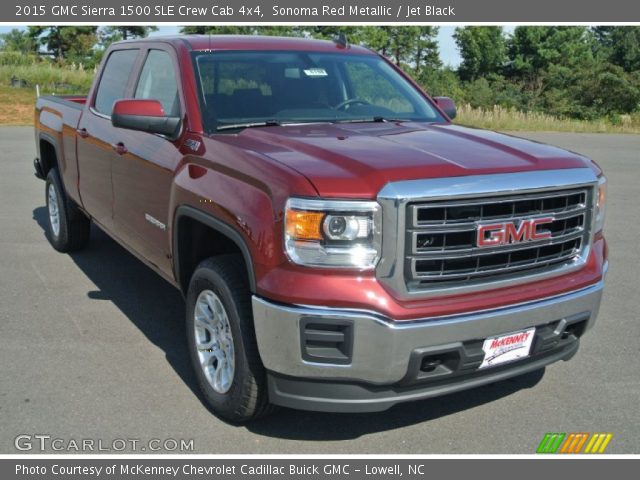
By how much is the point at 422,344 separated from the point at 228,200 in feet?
3.86

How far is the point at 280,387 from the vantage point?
3377 millimetres

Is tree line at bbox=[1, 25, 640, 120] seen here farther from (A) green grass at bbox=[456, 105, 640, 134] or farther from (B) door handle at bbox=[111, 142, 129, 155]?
(B) door handle at bbox=[111, 142, 129, 155]

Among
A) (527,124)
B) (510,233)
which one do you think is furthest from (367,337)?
(527,124)

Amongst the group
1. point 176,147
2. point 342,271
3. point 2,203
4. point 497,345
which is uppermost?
point 176,147

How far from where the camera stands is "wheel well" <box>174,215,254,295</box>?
13.5 feet

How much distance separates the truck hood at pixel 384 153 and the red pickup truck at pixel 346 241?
0.5 inches

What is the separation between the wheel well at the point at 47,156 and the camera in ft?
24.3

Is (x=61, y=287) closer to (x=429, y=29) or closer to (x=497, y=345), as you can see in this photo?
(x=497, y=345)

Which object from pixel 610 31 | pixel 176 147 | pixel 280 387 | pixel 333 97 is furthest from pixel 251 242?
pixel 610 31

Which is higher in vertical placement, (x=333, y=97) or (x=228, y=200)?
(x=333, y=97)

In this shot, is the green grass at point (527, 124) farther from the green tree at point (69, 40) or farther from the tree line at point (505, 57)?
the green tree at point (69, 40)

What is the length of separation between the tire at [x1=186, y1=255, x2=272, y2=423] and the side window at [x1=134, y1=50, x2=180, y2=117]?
1191mm

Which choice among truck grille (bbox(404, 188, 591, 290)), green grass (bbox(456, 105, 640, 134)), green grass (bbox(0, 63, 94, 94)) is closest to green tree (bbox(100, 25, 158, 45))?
green grass (bbox(0, 63, 94, 94))

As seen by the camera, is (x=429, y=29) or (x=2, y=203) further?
(x=429, y=29)
